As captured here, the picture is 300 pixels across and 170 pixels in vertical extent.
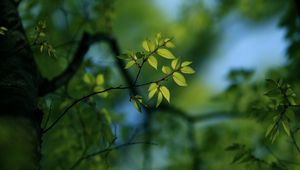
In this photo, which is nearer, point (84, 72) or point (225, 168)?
point (84, 72)

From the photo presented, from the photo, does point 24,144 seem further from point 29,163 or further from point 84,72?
point 84,72

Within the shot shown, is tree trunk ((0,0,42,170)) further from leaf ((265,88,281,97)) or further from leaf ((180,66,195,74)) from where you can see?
leaf ((265,88,281,97))

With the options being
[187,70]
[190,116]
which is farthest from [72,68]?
[190,116]

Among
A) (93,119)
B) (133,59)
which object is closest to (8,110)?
(133,59)

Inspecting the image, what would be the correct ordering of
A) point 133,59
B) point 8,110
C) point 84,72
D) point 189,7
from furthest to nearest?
point 189,7 → point 84,72 → point 133,59 → point 8,110

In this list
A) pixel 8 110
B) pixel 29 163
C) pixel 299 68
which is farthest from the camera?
pixel 299 68

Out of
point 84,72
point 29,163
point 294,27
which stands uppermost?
point 294,27

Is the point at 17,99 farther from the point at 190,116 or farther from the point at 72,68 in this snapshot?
the point at 190,116

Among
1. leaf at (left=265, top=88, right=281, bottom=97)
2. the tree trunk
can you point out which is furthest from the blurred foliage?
the tree trunk
